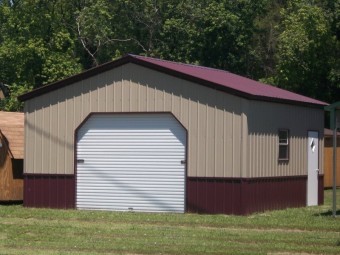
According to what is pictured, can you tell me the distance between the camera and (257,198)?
26.1m

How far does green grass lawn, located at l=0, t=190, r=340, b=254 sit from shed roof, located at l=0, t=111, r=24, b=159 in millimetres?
3343

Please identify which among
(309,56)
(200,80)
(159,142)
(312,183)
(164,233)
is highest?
(309,56)

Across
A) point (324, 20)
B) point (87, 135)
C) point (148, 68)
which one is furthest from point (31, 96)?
point (324, 20)

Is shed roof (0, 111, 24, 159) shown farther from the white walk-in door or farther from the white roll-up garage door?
the white walk-in door

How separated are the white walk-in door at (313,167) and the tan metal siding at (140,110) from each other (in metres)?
5.42

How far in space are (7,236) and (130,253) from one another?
393 cm

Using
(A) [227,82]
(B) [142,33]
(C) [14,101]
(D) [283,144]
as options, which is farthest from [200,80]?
(B) [142,33]

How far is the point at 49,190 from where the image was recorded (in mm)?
27875

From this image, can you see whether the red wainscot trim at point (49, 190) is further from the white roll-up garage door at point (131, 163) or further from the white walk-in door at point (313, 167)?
the white walk-in door at point (313, 167)

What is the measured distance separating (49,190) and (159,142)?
3.69 meters

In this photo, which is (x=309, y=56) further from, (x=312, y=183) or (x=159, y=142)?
(x=159, y=142)

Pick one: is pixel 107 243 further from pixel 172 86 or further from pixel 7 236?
pixel 172 86

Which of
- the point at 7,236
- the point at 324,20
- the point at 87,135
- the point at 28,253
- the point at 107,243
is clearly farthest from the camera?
the point at 324,20

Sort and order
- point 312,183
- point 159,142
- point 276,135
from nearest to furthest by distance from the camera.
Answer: point 159,142 < point 276,135 < point 312,183
